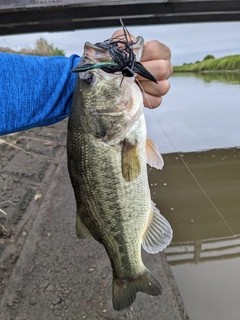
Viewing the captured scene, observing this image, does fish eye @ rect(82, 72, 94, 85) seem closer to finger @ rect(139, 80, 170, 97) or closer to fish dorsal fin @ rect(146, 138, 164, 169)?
finger @ rect(139, 80, 170, 97)

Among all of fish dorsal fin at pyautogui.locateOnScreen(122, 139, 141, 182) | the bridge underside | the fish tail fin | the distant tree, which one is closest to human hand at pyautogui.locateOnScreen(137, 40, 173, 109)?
fish dorsal fin at pyautogui.locateOnScreen(122, 139, 141, 182)

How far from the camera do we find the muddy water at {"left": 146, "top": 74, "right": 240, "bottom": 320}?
4012 mm

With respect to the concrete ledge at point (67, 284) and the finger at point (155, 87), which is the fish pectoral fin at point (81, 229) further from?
the concrete ledge at point (67, 284)

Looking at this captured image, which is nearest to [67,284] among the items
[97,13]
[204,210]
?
[204,210]

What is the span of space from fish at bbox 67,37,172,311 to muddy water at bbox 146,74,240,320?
6.71ft

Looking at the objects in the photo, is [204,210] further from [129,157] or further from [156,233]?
[129,157]

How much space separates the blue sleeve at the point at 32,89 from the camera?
5.51 ft

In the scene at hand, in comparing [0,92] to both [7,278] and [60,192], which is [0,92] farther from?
[60,192]

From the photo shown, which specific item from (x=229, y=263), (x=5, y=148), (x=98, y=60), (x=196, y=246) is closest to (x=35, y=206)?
(x=5, y=148)

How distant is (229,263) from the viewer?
4.52 meters

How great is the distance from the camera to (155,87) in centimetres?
173

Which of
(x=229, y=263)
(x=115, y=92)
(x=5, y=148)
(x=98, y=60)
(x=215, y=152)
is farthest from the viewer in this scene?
(x=215, y=152)

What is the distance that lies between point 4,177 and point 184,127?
784cm

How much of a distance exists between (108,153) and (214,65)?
125 ft
